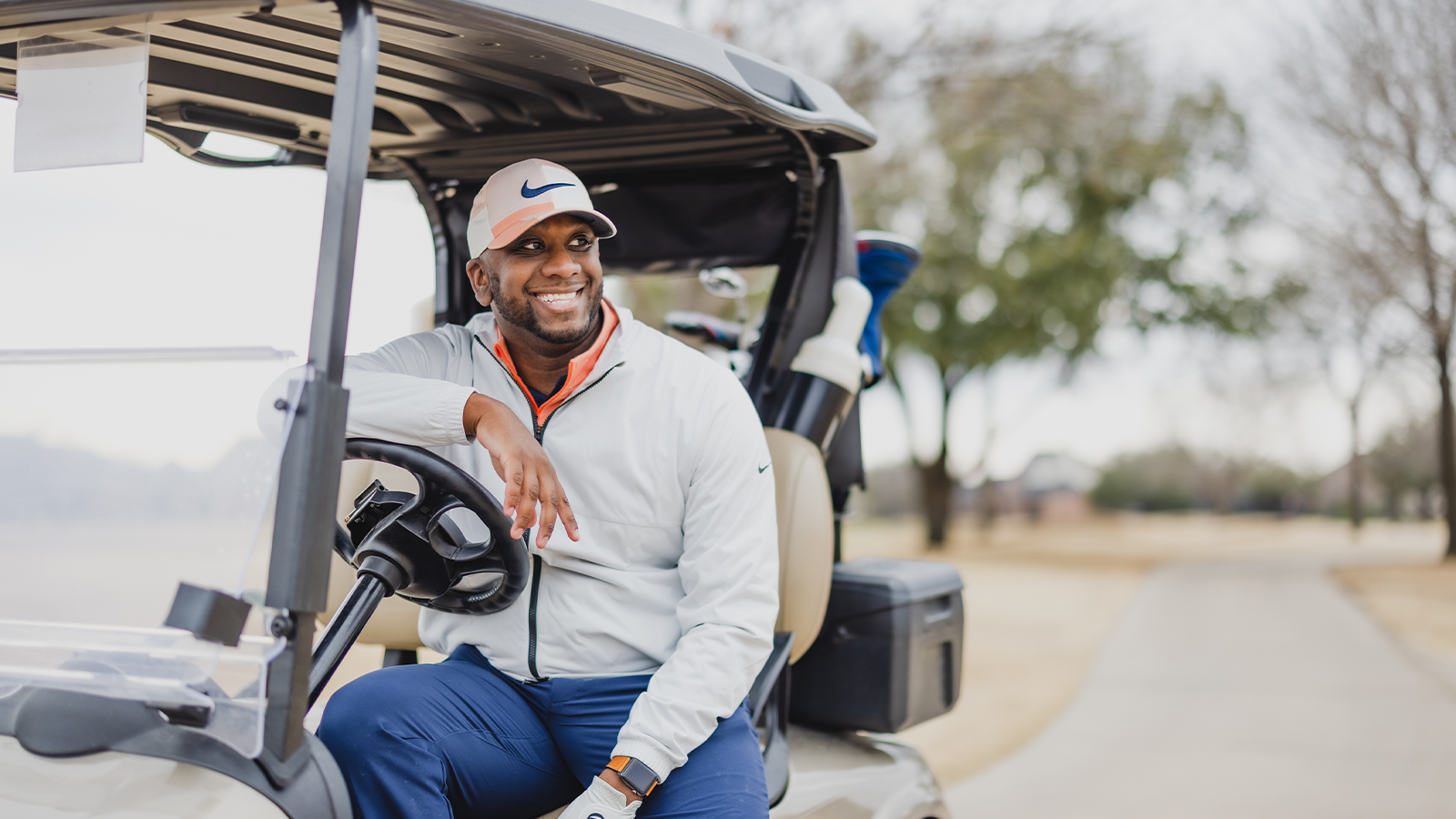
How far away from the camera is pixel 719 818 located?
5.64ft

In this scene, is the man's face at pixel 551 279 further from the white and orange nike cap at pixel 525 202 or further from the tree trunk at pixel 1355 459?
the tree trunk at pixel 1355 459

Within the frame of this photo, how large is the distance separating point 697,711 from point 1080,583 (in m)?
14.0

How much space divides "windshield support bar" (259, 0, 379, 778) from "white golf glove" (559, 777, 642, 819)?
0.44 metres

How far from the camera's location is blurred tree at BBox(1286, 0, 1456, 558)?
39.1 ft

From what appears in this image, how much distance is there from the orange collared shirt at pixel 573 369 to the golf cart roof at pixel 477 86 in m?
0.40

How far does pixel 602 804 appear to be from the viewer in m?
1.65

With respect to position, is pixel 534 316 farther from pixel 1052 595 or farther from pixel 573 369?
pixel 1052 595

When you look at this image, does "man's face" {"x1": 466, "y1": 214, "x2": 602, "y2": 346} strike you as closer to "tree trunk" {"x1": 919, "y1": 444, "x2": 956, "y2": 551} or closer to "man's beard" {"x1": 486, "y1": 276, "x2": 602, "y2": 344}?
"man's beard" {"x1": 486, "y1": 276, "x2": 602, "y2": 344}

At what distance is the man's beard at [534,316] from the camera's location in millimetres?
1955

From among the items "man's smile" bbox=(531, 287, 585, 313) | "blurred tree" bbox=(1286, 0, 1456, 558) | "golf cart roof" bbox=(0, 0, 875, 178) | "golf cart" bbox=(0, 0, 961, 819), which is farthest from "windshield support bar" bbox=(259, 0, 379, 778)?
"blurred tree" bbox=(1286, 0, 1456, 558)

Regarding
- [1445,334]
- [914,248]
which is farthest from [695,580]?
[1445,334]

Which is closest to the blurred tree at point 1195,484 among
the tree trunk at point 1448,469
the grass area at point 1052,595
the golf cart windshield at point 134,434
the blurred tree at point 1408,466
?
the blurred tree at point 1408,466

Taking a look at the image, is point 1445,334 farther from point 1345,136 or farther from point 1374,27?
point 1374,27

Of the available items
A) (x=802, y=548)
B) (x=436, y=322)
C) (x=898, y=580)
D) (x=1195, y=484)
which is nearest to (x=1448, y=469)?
(x=898, y=580)
